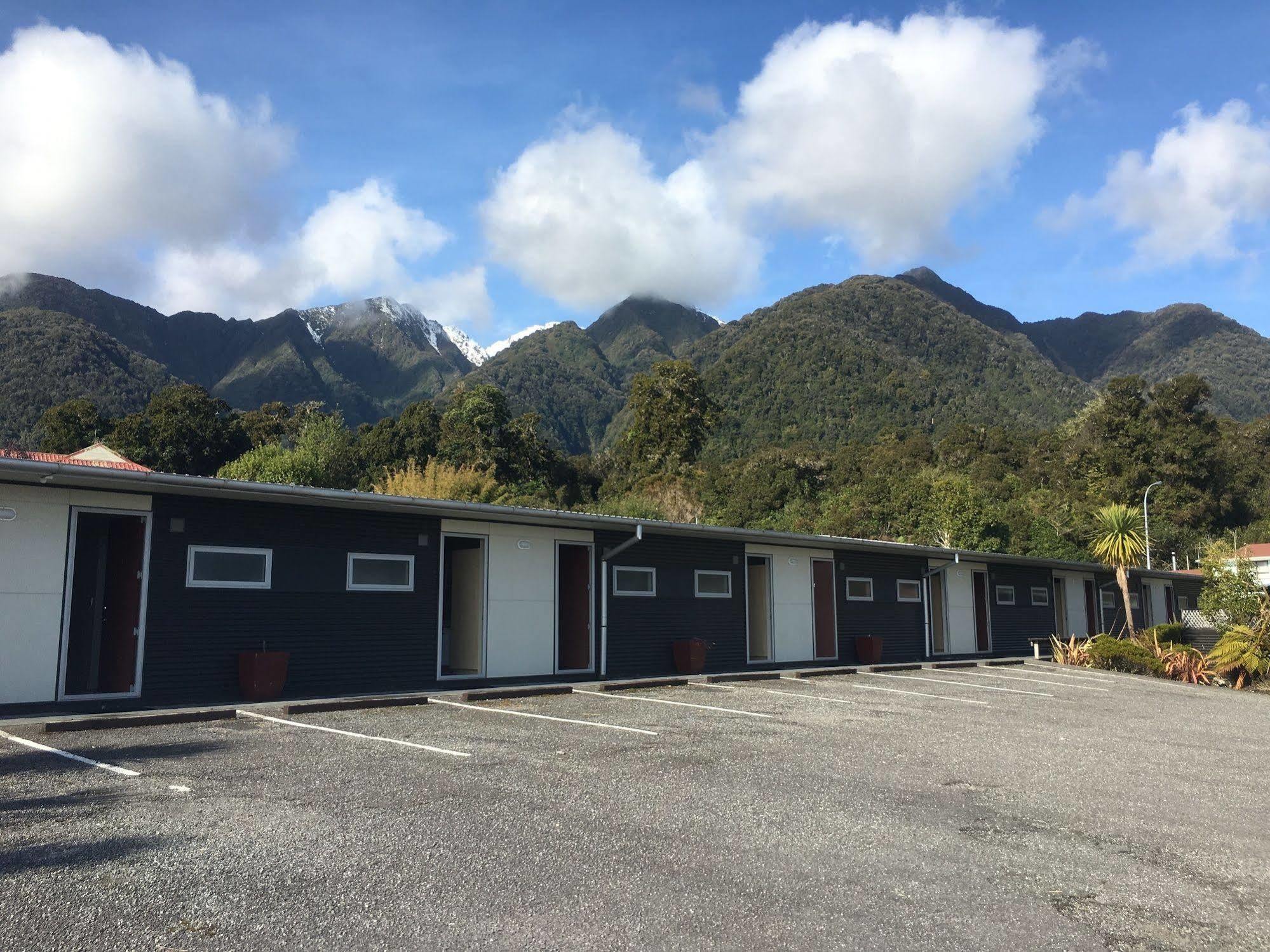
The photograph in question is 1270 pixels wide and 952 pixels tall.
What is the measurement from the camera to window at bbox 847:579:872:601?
18719 mm

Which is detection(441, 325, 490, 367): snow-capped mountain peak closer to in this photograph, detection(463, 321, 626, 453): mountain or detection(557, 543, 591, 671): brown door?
detection(463, 321, 626, 453): mountain

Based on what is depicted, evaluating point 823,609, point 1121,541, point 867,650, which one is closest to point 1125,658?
point 1121,541

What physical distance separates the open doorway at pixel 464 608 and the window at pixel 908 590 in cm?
987

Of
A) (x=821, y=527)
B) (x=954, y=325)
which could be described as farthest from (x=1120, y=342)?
(x=821, y=527)

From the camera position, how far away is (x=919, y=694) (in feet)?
43.2

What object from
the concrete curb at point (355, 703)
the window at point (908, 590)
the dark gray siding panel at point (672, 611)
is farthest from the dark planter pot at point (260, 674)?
the window at point (908, 590)

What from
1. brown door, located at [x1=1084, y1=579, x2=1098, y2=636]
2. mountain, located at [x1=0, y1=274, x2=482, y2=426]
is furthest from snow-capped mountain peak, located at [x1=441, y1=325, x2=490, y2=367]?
brown door, located at [x1=1084, y1=579, x2=1098, y2=636]

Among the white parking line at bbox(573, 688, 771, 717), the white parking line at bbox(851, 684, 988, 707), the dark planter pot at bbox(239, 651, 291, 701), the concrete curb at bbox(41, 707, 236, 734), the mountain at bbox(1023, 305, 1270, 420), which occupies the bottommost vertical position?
the white parking line at bbox(851, 684, 988, 707)

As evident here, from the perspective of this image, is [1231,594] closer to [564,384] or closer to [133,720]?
[133,720]

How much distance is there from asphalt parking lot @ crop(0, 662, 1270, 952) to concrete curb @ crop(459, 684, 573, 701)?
215 cm

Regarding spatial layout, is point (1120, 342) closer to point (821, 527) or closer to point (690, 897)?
point (821, 527)

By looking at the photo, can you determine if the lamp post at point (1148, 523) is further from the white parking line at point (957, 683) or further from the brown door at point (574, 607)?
the brown door at point (574, 607)

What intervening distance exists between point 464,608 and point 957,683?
8091 millimetres

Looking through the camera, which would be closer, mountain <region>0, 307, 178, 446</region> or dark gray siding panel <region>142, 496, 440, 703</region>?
dark gray siding panel <region>142, 496, 440, 703</region>
